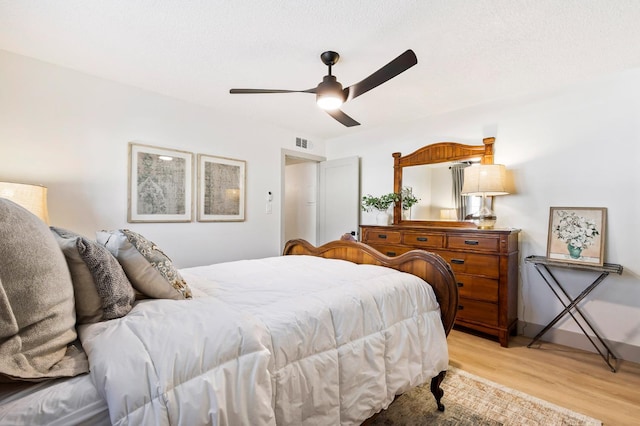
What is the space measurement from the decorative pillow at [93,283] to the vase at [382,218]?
3.18 m

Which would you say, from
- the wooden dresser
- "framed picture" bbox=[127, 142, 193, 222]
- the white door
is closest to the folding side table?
the wooden dresser

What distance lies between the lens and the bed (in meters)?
0.76

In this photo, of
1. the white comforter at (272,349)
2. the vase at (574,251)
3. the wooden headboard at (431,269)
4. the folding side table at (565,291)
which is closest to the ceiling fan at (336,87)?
the wooden headboard at (431,269)

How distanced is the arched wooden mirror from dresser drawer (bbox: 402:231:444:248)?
41 cm

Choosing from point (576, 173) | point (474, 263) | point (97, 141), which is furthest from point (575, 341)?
point (97, 141)

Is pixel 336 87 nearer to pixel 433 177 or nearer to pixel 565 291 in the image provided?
pixel 433 177

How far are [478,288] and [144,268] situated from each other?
2.88 metres

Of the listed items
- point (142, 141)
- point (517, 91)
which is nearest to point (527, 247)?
point (517, 91)

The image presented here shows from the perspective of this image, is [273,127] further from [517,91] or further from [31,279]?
[31,279]

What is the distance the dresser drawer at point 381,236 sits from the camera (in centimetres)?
354

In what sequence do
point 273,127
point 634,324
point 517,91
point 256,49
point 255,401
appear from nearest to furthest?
point 255,401 < point 256,49 < point 634,324 < point 517,91 < point 273,127

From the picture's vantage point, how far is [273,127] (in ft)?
13.6

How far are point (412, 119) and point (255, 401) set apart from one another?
3.75 metres

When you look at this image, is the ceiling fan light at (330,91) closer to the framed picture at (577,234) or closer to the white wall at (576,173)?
the white wall at (576,173)
